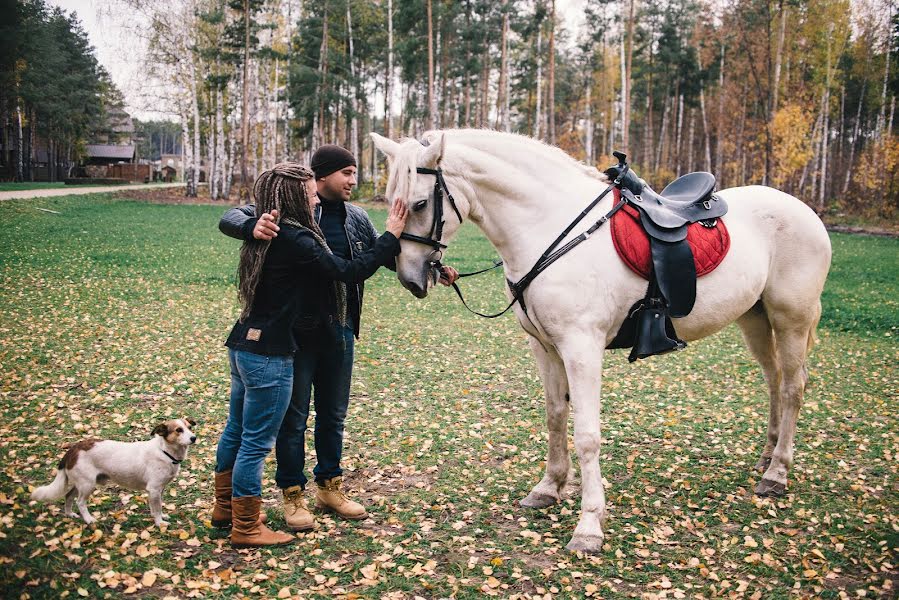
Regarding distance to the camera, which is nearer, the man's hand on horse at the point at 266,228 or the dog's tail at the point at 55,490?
the man's hand on horse at the point at 266,228

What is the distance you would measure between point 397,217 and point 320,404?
1.52 meters

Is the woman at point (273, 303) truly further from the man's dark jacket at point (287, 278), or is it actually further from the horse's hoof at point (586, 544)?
Result: the horse's hoof at point (586, 544)

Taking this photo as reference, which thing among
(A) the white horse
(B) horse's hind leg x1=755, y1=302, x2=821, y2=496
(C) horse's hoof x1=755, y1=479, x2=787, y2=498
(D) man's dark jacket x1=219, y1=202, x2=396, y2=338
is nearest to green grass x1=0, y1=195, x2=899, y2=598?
(C) horse's hoof x1=755, y1=479, x2=787, y2=498

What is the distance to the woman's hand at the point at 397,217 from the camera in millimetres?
3838

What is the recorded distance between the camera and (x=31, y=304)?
11.1 metres

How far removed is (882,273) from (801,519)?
1615 centimetres

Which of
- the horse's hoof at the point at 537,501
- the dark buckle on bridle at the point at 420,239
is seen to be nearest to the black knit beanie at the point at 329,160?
the dark buckle on bridle at the point at 420,239

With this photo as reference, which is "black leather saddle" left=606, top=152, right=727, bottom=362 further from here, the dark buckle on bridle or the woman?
the woman

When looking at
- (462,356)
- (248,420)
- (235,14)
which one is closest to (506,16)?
(235,14)

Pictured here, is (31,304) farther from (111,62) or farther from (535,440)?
(111,62)

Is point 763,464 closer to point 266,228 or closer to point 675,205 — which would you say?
point 675,205

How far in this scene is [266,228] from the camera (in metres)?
3.57

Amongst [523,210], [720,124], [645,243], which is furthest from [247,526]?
[720,124]

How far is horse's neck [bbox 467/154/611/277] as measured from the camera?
418cm
